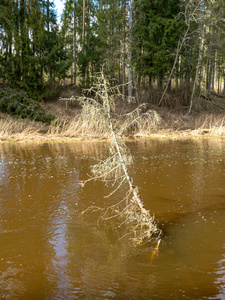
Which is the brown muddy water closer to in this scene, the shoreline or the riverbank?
the shoreline

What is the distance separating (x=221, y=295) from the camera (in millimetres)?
2918

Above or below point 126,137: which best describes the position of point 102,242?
below

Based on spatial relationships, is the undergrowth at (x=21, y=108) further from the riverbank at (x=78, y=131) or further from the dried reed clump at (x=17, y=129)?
the dried reed clump at (x=17, y=129)

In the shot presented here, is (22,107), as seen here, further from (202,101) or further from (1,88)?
(202,101)

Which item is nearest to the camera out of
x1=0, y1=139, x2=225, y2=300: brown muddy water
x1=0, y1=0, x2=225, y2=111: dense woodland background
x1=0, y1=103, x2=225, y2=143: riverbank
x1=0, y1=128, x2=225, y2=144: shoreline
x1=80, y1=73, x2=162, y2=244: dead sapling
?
x1=0, y1=139, x2=225, y2=300: brown muddy water

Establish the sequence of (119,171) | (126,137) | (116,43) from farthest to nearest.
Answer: (116,43), (126,137), (119,171)

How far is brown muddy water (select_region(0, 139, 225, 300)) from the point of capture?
310 centimetres

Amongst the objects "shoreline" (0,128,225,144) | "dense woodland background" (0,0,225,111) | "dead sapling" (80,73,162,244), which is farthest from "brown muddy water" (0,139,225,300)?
"dense woodland background" (0,0,225,111)

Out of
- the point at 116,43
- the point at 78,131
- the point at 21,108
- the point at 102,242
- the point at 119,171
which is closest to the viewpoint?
the point at 102,242

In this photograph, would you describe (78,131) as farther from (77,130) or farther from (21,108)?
(21,108)

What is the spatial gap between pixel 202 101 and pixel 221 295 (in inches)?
954

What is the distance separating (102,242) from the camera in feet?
13.4

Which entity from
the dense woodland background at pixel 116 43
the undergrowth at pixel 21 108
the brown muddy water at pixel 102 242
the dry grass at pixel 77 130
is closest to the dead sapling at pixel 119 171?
the brown muddy water at pixel 102 242

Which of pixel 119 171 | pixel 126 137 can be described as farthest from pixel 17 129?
pixel 119 171
